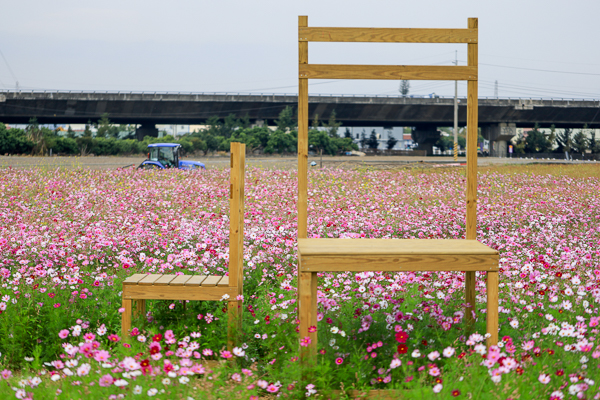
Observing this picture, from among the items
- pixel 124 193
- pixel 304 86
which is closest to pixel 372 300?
pixel 304 86

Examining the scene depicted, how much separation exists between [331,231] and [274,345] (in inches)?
151

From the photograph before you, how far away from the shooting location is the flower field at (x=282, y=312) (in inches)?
106

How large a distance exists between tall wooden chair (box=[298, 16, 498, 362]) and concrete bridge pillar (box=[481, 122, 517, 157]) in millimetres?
47441

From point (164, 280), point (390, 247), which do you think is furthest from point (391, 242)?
point (164, 280)

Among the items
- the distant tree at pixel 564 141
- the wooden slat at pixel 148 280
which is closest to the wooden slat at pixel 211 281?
the wooden slat at pixel 148 280

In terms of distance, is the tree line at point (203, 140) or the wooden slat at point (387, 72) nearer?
the wooden slat at point (387, 72)

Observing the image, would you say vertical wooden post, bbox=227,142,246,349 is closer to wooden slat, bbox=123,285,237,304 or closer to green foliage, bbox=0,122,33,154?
wooden slat, bbox=123,285,237,304

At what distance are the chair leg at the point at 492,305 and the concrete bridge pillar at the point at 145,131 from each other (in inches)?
1955

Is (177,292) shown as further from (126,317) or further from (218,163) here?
(218,163)

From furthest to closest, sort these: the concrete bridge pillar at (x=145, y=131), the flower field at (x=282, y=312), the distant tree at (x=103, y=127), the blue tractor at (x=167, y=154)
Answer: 1. the concrete bridge pillar at (x=145, y=131)
2. the distant tree at (x=103, y=127)
3. the blue tractor at (x=167, y=154)
4. the flower field at (x=282, y=312)

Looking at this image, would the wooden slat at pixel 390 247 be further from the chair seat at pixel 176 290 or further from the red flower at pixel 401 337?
the chair seat at pixel 176 290

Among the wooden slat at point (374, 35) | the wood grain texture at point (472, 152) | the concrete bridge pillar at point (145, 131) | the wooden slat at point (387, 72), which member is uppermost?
the concrete bridge pillar at point (145, 131)

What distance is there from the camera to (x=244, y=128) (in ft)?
149

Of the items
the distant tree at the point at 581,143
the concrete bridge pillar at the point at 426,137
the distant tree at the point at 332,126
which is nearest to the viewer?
the distant tree at the point at 332,126
